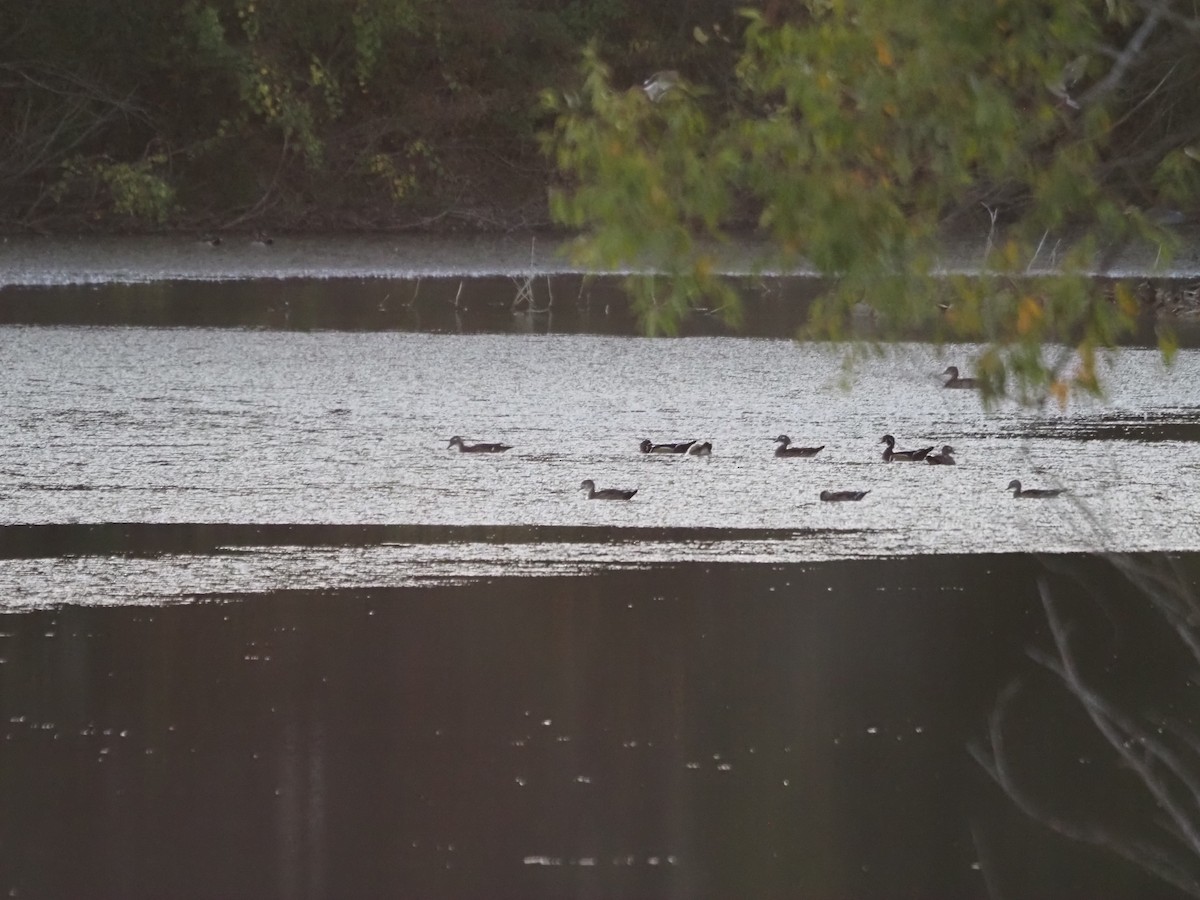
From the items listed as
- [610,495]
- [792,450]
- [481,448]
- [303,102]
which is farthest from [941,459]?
[303,102]

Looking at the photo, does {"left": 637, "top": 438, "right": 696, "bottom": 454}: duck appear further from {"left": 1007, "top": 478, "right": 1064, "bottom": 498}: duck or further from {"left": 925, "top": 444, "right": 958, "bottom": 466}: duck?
{"left": 1007, "top": 478, "right": 1064, "bottom": 498}: duck

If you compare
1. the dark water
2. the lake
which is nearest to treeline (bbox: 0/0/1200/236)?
the lake

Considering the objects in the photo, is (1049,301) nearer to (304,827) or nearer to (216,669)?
(304,827)

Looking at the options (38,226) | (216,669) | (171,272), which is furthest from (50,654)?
(38,226)

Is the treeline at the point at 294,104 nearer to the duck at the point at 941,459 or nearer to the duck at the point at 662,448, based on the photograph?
the duck at the point at 662,448

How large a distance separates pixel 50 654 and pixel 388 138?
64.6 feet

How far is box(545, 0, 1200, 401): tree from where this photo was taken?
9.52 ft

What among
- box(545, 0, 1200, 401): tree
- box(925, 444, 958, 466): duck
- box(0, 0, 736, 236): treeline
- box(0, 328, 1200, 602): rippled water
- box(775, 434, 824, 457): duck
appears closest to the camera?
box(545, 0, 1200, 401): tree

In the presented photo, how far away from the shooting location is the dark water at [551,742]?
3.66 m

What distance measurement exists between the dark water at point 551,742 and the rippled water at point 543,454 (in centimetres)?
49

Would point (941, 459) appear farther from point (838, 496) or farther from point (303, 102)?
point (303, 102)

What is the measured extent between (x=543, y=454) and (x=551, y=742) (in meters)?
3.37

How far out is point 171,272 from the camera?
16406 millimetres

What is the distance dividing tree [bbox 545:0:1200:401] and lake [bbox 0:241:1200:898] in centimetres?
43
